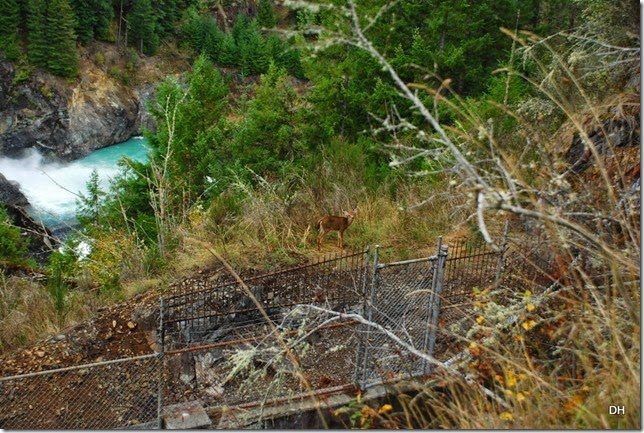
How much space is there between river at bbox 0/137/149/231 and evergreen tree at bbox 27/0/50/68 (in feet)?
18.2

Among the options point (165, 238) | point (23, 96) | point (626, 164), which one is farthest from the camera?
point (23, 96)

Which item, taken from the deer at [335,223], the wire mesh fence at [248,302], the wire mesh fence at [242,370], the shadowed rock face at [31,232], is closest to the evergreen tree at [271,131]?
the shadowed rock face at [31,232]

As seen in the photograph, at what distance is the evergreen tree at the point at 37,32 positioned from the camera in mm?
31219

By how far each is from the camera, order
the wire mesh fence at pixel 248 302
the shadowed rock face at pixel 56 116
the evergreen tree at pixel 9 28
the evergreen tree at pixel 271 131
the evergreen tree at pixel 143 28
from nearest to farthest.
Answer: the wire mesh fence at pixel 248 302 < the evergreen tree at pixel 271 131 < the shadowed rock face at pixel 56 116 < the evergreen tree at pixel 9 28 < the evergreen tree at pixel 143 28

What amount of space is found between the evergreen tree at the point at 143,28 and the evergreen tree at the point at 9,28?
736 centimetres

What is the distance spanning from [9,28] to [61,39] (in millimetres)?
2686

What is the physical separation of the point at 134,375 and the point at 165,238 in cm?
241

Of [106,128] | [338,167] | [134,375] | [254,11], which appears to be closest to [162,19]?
[254,11]

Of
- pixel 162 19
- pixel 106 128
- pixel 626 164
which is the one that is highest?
pixel 162 19

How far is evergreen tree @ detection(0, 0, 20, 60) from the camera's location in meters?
31.4

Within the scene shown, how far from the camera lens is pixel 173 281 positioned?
22.7ft

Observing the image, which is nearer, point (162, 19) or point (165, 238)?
point (165, 238)

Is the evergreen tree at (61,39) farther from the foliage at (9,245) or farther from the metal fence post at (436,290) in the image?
the metal fence post at (436,290)

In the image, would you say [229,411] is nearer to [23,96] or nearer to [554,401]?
[554,401]
